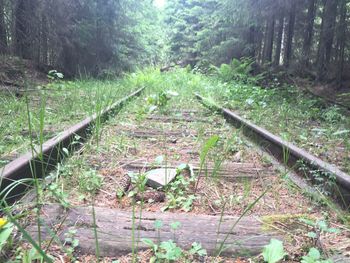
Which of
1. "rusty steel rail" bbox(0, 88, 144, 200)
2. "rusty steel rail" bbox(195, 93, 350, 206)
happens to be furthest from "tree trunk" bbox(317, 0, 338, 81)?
"rusty steel rail" bbox(0, 88, 144, 200)

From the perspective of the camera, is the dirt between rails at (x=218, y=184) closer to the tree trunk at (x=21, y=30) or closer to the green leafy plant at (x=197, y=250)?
the green leafy plant at (x=197, y=250)

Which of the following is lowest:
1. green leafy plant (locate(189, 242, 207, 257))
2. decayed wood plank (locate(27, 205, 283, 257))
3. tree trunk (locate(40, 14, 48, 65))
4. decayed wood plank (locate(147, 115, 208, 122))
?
decayed wood plank (locate(147, 115, 208, 122))

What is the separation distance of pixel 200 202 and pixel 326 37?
8.68m

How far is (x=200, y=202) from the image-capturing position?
1.75 meters

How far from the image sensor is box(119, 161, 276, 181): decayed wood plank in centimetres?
217

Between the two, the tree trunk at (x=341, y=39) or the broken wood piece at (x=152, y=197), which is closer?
the broken wood piece at (x=152, y=197)

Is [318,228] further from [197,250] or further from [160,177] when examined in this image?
[160,177]

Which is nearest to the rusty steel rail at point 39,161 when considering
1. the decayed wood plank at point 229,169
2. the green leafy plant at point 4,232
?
the green leafy plant at point 4,232

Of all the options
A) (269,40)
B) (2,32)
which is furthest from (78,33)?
(269,40)

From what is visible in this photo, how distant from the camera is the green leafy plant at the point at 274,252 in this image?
3.68 feet

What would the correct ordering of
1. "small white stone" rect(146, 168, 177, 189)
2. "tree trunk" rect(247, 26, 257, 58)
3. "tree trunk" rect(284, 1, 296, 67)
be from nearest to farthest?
1. "small white stone" rect(146, 168, 177, 189)
2. "tree trunk" rect(284, 1, 296, 67)
3. "tree trunk" rect(247, 26, 257, 58)

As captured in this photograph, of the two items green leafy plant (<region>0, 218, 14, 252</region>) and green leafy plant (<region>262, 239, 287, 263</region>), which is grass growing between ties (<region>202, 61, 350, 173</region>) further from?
green leafy plant (<region>0, 218, 14, 252</region>)

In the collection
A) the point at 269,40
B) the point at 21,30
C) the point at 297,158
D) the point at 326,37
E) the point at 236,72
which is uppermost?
the point at 269,40

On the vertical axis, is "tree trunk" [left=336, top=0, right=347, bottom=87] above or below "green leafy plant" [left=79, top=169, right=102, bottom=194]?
above
